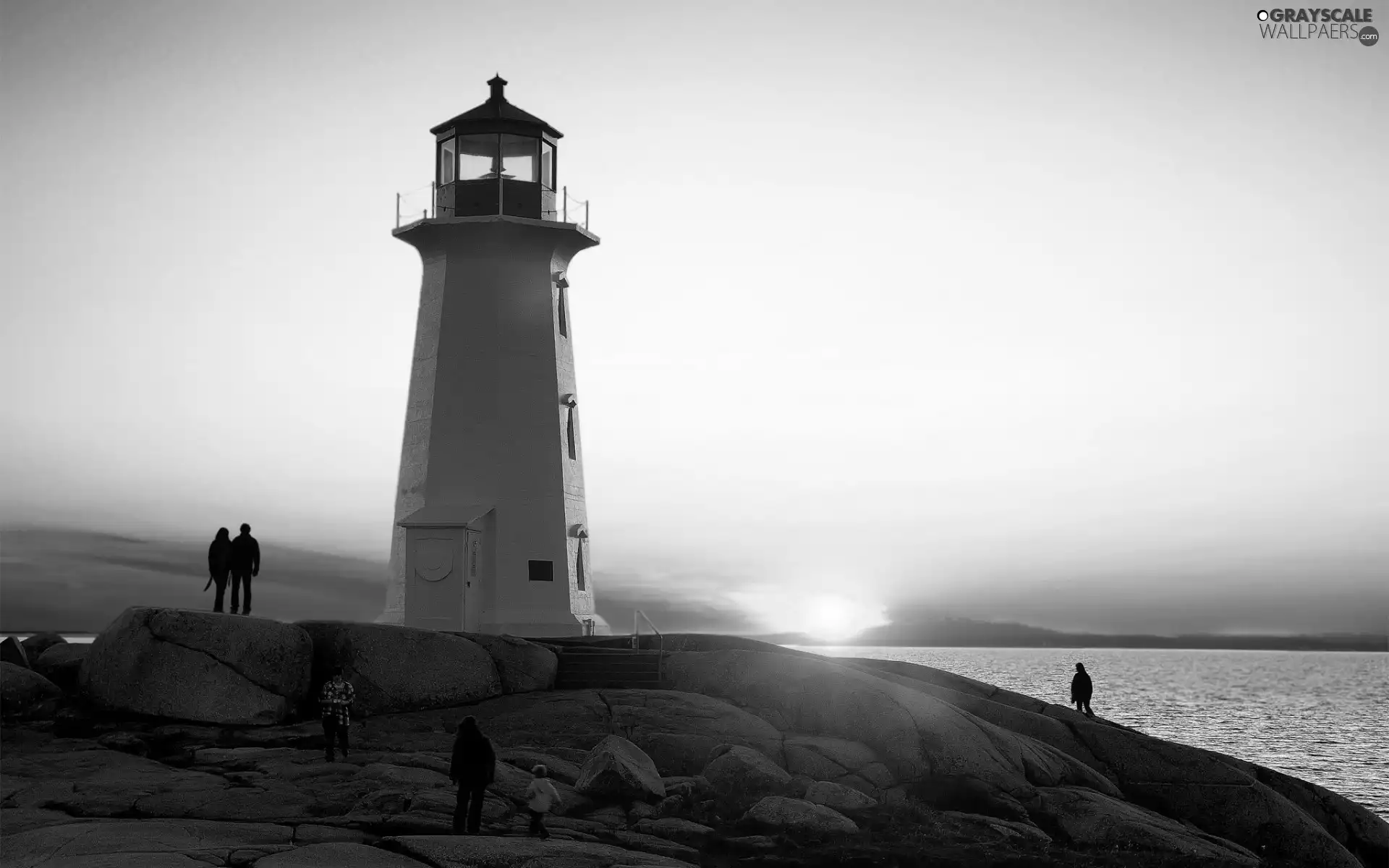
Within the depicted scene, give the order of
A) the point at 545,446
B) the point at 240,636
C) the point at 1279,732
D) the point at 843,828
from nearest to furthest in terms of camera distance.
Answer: the point at 843,828 < the point at 240,636 < the point at 545,446 < the point at 1279,732

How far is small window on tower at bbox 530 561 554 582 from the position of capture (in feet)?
98.5

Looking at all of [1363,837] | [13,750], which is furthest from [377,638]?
[1363,837]

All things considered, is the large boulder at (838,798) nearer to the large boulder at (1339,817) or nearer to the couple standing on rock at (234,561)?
the large boulder at (1339,817)

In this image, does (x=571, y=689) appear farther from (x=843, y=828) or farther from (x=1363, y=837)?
(x=1363, y=837)

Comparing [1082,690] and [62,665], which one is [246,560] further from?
[1082,690]

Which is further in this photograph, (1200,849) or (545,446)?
(545,446)

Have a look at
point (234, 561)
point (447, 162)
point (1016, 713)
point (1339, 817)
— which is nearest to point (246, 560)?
point (234, 561)

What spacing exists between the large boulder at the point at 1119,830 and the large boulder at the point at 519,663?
9.52 meters

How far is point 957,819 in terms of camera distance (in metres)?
19.3

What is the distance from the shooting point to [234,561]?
24672 millimetres

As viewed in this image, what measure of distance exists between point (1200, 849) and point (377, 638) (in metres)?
14.4

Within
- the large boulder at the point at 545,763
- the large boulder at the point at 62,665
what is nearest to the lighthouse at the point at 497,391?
the large boulder at the point at 62,665

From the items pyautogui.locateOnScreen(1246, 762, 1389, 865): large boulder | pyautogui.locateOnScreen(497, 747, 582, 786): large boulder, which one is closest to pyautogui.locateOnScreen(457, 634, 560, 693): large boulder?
pyautogui.locateOnScreen(497, 747, 582, 786): large boulder

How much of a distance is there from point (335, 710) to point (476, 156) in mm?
16720
